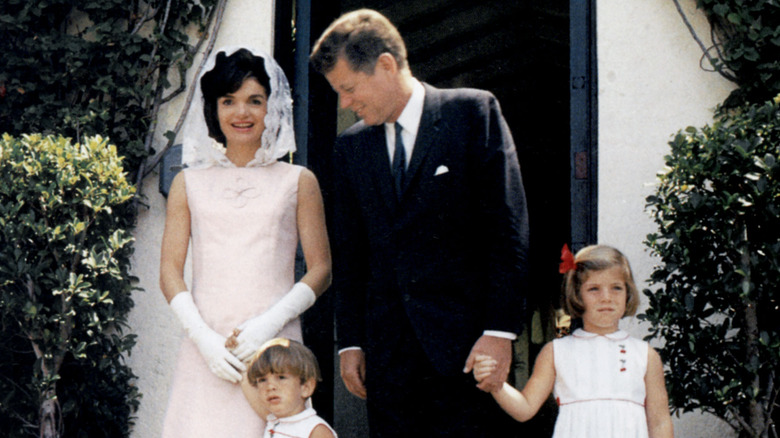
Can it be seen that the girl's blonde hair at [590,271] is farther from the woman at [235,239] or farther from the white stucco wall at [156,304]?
the white stucco wall at [156,304]

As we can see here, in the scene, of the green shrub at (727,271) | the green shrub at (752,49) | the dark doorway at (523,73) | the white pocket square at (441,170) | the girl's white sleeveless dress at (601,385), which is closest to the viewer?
the white pocket square at (441,170)

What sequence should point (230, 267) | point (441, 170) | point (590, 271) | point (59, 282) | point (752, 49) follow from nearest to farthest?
point (441, 170) → point (590, 271) → point (230, 267) → point (752, 49) → point (59, 282)

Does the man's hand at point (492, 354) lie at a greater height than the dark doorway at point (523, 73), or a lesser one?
lesser

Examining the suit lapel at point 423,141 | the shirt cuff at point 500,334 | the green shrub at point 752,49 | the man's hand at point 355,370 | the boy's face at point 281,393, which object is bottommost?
the boy's face at point 281,393

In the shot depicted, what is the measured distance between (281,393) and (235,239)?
562 millimetres

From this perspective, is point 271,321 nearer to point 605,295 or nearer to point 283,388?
point 283,388

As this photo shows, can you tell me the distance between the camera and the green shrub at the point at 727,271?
3145 mm

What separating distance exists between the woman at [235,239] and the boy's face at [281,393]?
3.3 inches

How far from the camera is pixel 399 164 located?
2779mm

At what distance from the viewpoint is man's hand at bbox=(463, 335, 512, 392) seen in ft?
8.52

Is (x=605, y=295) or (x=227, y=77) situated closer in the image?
(x=605, y=295)

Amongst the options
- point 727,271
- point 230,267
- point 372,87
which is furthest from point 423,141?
point 727,271

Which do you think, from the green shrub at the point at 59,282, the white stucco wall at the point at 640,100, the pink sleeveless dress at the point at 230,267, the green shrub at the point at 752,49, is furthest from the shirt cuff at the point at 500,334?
the green shrub at the point at 59,282

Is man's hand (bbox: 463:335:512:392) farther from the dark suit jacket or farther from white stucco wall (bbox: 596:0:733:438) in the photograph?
white stucco wall (bbox: 596:0:733:438)
